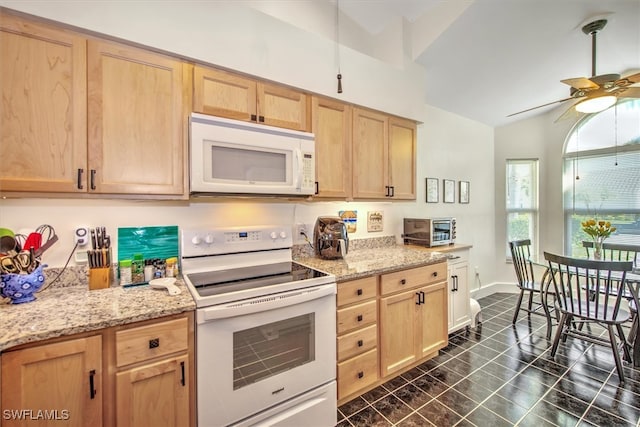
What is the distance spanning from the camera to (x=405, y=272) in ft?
7.07

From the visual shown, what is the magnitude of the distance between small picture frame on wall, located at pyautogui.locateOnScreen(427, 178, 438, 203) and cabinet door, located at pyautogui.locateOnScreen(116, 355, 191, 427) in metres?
3.15

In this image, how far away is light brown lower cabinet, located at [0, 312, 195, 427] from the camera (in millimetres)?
1022

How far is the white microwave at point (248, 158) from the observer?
5.26ft

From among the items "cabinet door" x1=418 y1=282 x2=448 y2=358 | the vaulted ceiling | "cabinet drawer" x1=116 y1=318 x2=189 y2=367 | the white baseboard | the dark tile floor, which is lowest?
the dark tile floor

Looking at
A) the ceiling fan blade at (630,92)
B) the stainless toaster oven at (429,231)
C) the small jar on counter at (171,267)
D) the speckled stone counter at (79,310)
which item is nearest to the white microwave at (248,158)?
the small jar on counter at (171,267)

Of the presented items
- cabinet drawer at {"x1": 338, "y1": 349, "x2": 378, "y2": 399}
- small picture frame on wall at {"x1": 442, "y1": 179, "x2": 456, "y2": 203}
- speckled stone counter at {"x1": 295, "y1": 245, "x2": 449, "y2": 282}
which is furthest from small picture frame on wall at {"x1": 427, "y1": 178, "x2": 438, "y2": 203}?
cabinet drawer at {"x1": 338, "y1": 349, "x2": 378, "y2": 399}

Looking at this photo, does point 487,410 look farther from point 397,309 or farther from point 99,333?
point 99,333

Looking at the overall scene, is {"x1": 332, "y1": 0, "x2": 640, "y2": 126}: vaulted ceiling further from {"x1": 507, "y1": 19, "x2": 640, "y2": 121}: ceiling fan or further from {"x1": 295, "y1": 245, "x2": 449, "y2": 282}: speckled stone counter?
{"x1": 295, "y1": 245, "x2": 449, "y2": 282}: speckled stone counter

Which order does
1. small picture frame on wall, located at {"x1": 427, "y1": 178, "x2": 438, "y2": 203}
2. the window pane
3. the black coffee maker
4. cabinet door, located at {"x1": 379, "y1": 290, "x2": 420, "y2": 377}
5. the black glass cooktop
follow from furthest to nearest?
the window pane
small picture frame on wall, located at {"x1": 427, "y1": 178, "x2": 438, "y2": 203}
the black coffee maker
cabinet door, located at {"x1": 379, "y1": 290, "x2": 420, "y2": 377}
the black glass cooktop

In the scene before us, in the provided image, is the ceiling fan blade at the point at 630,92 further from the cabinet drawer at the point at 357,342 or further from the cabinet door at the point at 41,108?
the cabinet door at the point at 41,108

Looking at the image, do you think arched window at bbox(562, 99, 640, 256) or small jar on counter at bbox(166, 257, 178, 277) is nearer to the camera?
small jar on counter at bbox(166, 257, 178, 277)

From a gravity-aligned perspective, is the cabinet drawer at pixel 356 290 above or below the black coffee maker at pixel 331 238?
below

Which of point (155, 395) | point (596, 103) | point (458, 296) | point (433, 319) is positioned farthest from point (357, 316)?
point (596, 103)

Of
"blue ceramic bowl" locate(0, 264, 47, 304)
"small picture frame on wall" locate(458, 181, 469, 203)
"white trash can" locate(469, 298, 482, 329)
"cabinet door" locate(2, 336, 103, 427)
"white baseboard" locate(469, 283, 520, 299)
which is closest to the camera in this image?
"cabinet door" locate(2, 336, 103, 427)
